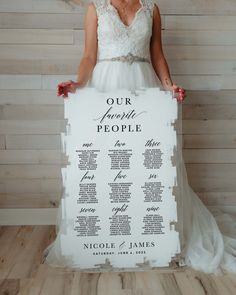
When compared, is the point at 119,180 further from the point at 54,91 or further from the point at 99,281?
the point at 54,91

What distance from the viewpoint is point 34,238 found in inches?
83.9

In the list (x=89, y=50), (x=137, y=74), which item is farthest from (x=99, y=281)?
(x=89, y=50)

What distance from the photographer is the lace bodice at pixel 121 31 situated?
1799 millimetres

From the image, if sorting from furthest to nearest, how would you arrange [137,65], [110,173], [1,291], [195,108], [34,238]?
[195,108], [34,238], [137,65], [110,173], [1,291]

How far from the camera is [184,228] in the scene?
188 cm

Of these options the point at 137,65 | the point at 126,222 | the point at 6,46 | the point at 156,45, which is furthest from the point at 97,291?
the point at 6,46

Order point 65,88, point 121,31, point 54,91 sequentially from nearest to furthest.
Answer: point 65,88
point 121,31
point 54,91

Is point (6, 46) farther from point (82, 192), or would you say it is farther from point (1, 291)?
point (1, 291)

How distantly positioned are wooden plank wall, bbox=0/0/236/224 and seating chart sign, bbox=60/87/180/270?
0.60 metres

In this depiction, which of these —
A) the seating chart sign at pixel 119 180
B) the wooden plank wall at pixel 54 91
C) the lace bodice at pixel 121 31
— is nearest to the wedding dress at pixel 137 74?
the lace bodice at pixel 121 31

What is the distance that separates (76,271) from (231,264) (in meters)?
0.72

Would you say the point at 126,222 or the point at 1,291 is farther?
the point at 126,222

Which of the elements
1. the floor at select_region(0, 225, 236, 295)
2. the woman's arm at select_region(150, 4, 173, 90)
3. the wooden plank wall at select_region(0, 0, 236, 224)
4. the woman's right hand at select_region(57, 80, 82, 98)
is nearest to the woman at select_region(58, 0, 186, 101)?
the woman's arm at select_region(150, 4, 173, 90)

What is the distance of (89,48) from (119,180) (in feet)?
2.23
